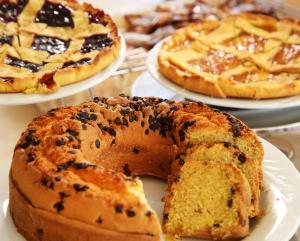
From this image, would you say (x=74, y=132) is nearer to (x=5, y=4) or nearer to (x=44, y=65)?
(x=44, y=65)

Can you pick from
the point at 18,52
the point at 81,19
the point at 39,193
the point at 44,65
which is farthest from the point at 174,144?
the point at 81,19

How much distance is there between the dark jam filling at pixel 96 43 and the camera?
1909mm

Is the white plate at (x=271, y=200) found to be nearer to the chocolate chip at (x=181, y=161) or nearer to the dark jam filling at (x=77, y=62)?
the chocolate chip at (x=181, y=161)

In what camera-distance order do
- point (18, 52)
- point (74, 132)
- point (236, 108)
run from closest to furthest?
point (74, 132) → point (236, 108) → point (18, 52)

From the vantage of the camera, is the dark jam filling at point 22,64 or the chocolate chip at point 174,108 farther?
the dark jam filling at point 22,64

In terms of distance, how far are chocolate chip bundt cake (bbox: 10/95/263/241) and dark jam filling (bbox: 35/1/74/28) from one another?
805 mm

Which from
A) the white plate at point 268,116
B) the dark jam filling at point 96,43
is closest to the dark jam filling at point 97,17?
the dark jam filling at point 96,43

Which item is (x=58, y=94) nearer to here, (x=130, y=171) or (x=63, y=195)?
(x=130, y=171)

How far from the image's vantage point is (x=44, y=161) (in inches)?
45.7

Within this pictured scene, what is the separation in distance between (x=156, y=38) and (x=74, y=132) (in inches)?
50.8

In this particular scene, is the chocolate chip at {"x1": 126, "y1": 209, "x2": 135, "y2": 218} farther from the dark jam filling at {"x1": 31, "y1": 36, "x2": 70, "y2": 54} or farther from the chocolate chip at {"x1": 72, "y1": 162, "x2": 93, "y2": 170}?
the dark jam filling at {"x1": 31, "y1": 36, "x2": 70, "y2": 54}

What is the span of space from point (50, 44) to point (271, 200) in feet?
3.46

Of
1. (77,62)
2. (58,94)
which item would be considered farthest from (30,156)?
(77,62)

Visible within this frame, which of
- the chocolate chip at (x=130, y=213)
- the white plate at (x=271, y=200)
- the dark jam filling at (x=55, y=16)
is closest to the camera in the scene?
the chocolate chip at (x=130, y=213)
